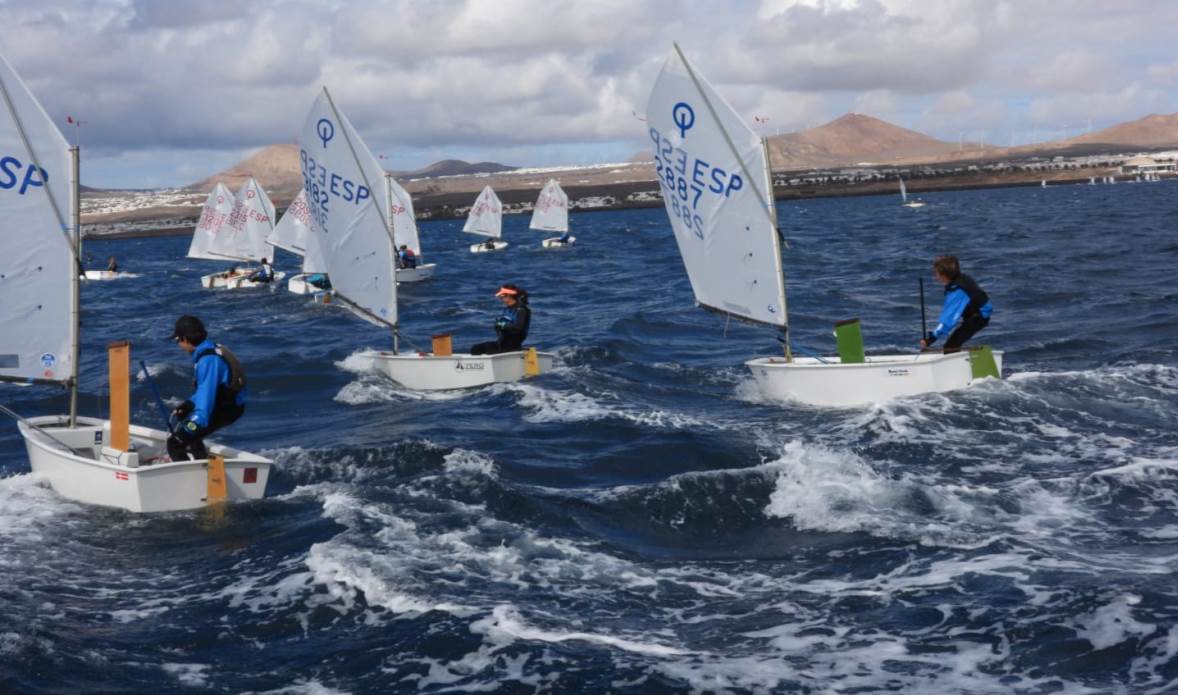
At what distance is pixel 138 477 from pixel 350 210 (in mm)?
10658

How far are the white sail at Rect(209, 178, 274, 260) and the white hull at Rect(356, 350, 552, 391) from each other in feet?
97.4

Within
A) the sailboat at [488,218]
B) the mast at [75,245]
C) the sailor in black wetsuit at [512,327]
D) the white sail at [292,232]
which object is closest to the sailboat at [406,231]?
the white sail at [292,232]

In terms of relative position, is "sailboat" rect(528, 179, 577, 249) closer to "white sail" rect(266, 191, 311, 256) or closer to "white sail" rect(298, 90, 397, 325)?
"white sail" rect(266, 191, 311, 256)

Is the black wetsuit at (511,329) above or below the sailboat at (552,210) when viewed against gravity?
below

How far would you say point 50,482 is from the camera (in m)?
13.4

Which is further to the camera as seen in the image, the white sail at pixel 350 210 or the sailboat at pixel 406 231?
the sailboat at pixel 406 231

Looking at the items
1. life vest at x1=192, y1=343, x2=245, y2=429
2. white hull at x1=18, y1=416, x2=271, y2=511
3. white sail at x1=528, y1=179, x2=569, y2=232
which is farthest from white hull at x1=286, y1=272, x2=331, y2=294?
white sail at x1=528, y1=179, x2=569, y2=232

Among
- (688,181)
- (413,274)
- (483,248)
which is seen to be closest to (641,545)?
(688,181)

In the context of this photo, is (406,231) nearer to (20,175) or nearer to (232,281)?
(232,281)

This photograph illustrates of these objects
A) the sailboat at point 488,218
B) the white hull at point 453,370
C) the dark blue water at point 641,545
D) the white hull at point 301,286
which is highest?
the sailboat at point 488,218

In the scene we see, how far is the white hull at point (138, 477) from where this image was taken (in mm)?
12211

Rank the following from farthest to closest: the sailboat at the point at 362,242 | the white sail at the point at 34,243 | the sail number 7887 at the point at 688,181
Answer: the sailboat at the point at 362,242 < the sail number 7887 at the point at 688,181 < the white sail at the point at 34,243

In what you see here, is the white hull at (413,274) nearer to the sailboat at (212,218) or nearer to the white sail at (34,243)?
the sailboat at (212,218)

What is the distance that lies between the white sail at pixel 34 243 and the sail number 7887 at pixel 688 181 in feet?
30.1
